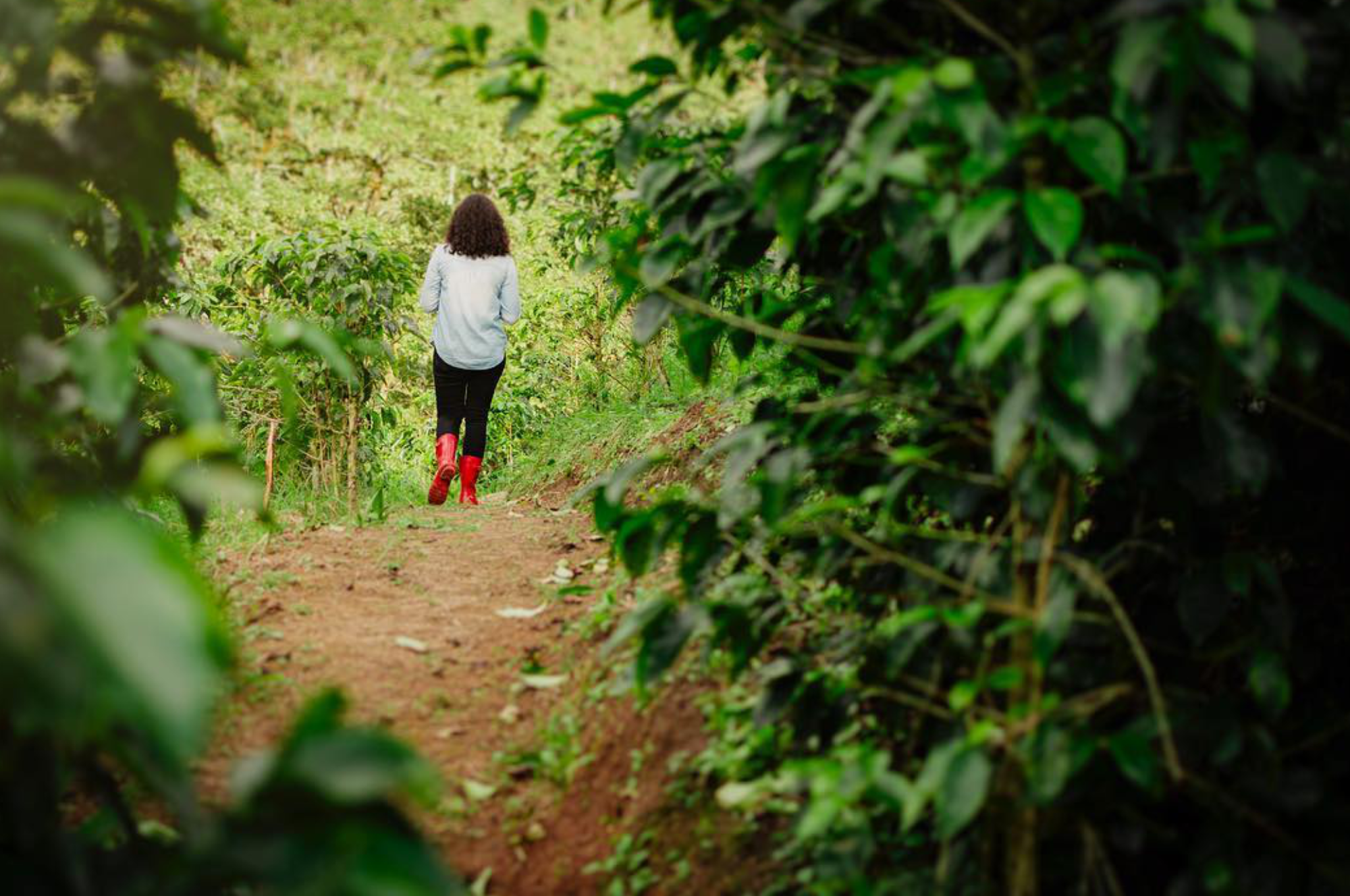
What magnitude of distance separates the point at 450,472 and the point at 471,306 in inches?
40.2

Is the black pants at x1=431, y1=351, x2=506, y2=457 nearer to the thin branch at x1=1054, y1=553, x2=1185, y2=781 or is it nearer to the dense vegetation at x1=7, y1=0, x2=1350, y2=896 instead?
the dense vegetation at x1=7, y1=0, x2=1350, y2=896

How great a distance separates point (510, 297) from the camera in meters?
6.50

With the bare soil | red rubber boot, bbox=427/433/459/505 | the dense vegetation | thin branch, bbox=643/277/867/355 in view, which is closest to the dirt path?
the bare soil

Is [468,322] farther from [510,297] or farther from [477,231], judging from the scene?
[477,231]

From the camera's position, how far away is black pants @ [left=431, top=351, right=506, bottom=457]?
657 centimetres

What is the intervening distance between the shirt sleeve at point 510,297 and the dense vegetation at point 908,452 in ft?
13.5

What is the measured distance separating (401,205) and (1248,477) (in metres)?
21.5

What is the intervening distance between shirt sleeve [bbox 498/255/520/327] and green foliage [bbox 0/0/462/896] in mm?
4458

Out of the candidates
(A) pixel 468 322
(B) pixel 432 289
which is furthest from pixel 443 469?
(B) pixel 432 289

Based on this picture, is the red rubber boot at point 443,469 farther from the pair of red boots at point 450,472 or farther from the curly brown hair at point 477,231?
the curly brown hair at point 477,231

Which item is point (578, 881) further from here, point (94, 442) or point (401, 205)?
point (401, 205)

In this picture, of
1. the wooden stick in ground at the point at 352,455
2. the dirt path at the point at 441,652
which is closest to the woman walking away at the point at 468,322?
the wooden stick in ground at the point at 352,455

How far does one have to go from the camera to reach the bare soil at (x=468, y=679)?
96.1 inches

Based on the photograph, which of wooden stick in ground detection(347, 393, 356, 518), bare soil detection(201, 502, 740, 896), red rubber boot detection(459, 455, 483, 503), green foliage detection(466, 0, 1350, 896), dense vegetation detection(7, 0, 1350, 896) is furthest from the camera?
red rubber boot detection(459, 455, 483, 503)
